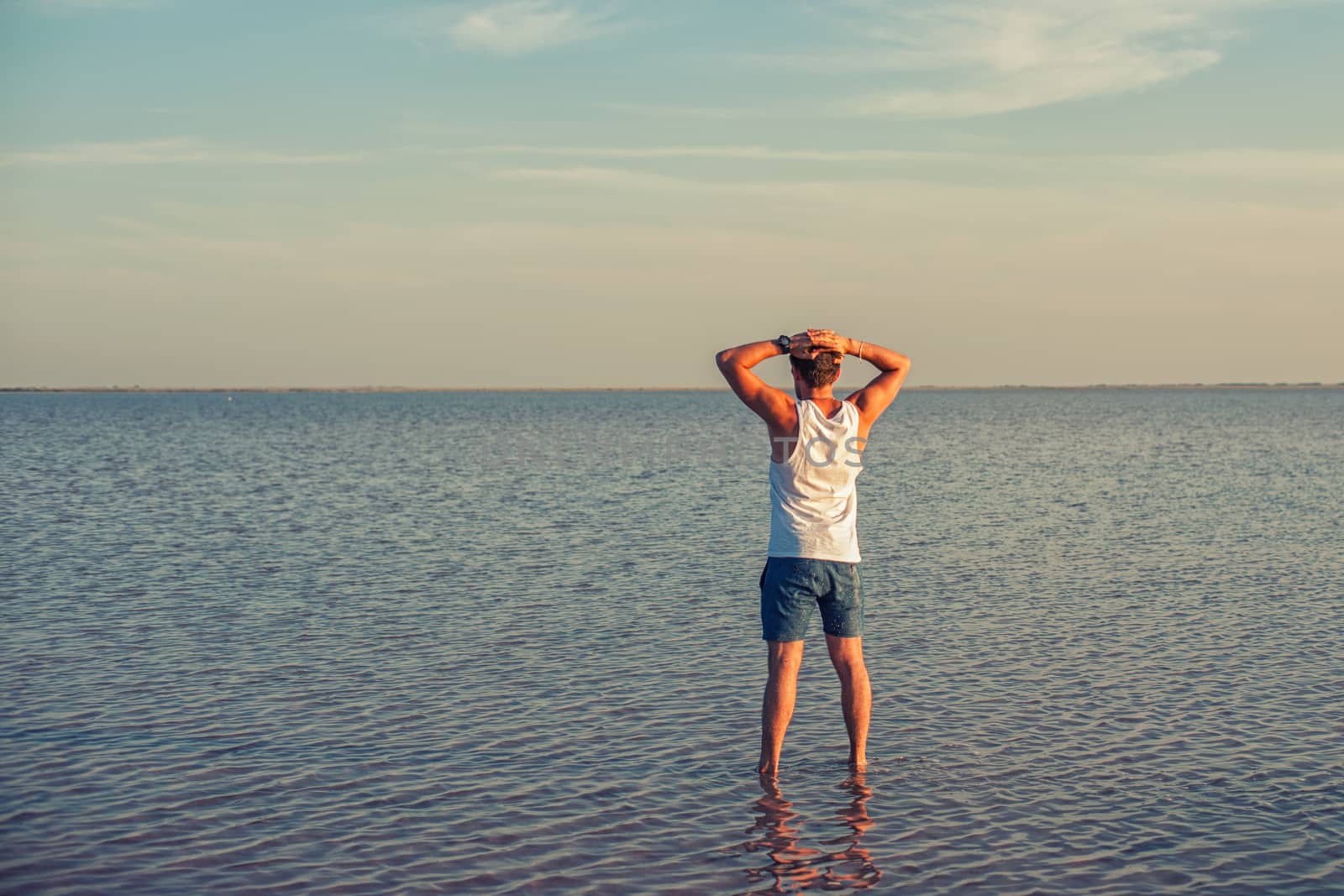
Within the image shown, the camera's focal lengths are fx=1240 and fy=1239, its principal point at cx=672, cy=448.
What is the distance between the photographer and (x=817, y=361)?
6.92 m

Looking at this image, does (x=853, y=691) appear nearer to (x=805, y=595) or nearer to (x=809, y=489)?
(x=805, y=595)

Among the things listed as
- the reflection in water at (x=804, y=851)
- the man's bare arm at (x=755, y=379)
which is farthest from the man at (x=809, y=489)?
the reflection in water at (x=804, y=851)

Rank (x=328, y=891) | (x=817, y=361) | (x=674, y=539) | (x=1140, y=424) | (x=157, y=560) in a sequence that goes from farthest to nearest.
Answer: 1. (x=1140, y=424)
2. (x=674, y=539)
3. (x=157, y=560)
4. (x=817, y=361)
5. (x=328, y=891)

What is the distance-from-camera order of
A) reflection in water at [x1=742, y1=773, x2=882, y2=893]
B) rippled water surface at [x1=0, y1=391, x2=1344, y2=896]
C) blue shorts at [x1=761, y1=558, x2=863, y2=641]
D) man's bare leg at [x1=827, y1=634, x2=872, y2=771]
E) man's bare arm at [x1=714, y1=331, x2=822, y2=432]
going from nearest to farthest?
reflection in water at [x1=742, y1=773, x2=882, y2=893], rippled water surface at [x1=0, y1=391, x2=1344, y2=896], man's bare arm at [x1=714, y1=331, x2=822, y2=432], blue shorts at [x1=761, y1=558, x2=863, y2=641], man's bare leg at [x1=827, y1=634, x2=872, y2=771]

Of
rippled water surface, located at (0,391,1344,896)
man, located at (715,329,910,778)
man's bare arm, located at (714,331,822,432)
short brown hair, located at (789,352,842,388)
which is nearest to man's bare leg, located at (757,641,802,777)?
man, located at (715,329,910,778)

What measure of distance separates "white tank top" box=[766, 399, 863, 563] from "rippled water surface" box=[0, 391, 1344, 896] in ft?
5.00

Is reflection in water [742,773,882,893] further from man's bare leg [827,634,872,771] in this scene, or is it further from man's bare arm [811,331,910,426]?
man's bare arm [811,331,910,426]

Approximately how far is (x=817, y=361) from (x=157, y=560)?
45.9 feet

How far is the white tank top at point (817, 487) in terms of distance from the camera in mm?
6984

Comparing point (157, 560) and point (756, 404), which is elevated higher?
point (756, 404)

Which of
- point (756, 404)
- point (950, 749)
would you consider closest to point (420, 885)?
point (756, 404)

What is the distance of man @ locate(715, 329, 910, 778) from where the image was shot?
6945 millimetres

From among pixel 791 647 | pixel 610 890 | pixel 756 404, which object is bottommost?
pixel 610 890

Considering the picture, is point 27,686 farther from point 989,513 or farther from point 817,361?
point 989,513
